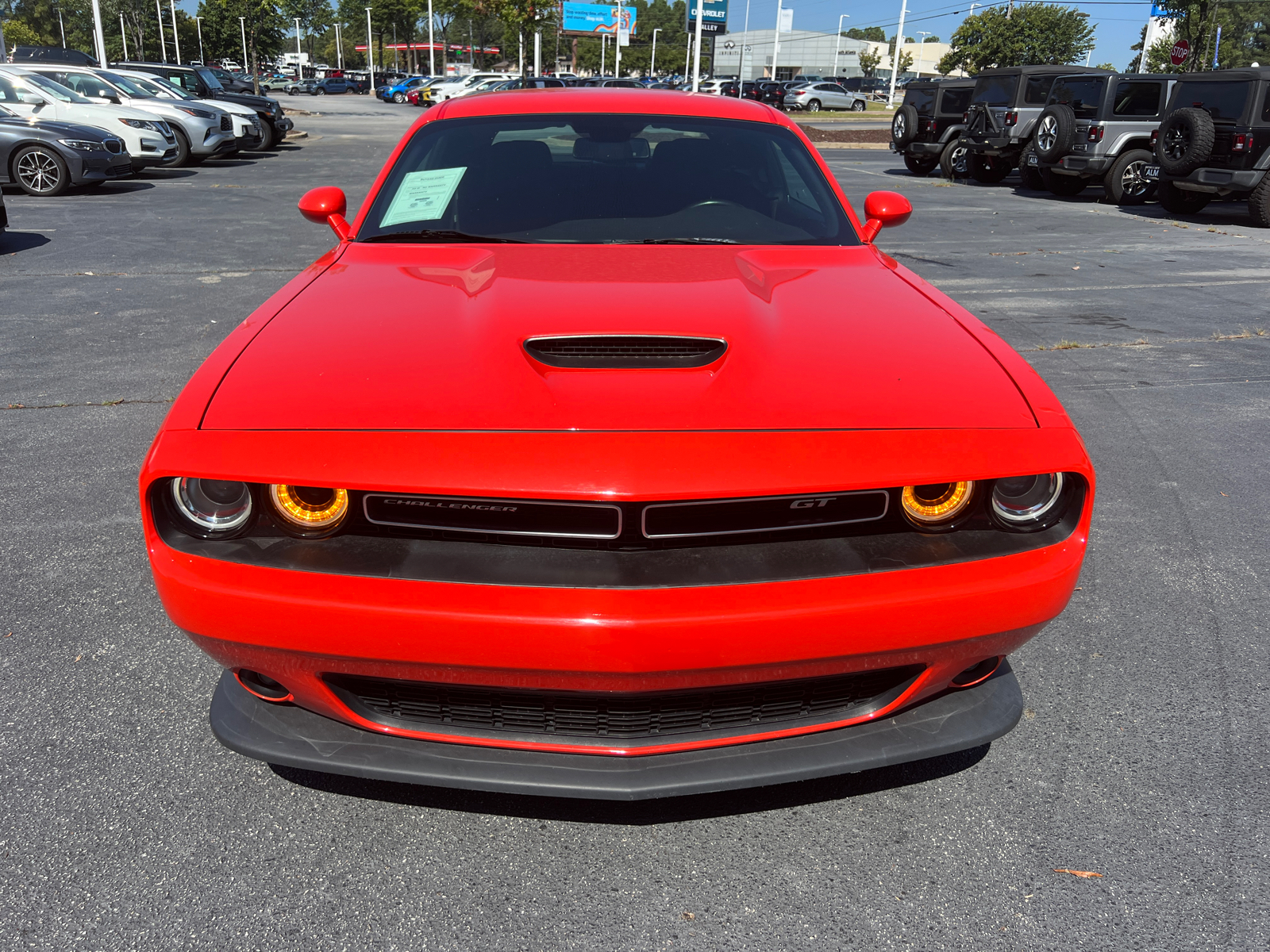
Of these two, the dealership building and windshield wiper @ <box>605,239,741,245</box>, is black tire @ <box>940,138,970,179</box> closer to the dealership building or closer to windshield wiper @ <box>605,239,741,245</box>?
Result: windshield wiper @ <box>605,239,741,245</box>

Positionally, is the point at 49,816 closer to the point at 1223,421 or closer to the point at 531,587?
the point at 531,587

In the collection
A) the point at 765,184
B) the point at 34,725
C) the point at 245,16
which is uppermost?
the point at 245,16

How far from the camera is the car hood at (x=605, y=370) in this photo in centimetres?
177

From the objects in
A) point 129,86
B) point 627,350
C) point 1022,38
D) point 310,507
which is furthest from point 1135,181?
point 1022,38

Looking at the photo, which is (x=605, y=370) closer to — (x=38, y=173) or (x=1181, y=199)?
(x=38, y=173)

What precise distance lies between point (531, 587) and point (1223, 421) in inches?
184

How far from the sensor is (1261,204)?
12305 mm

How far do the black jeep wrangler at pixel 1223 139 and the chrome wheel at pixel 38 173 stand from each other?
14.9 meters

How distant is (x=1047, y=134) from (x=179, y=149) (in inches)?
576

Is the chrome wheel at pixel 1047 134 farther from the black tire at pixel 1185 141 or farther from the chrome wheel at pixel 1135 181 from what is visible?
the black tire at pixel 1185 141

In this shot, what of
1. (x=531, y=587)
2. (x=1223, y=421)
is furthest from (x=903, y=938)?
(x=1223, y=421)

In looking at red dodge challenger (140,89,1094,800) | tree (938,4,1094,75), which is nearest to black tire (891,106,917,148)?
red dodge challenger (140,89,1094,800)

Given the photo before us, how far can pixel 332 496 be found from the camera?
5.92 ft

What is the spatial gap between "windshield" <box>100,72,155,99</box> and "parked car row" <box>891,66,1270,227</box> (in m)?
14.5
